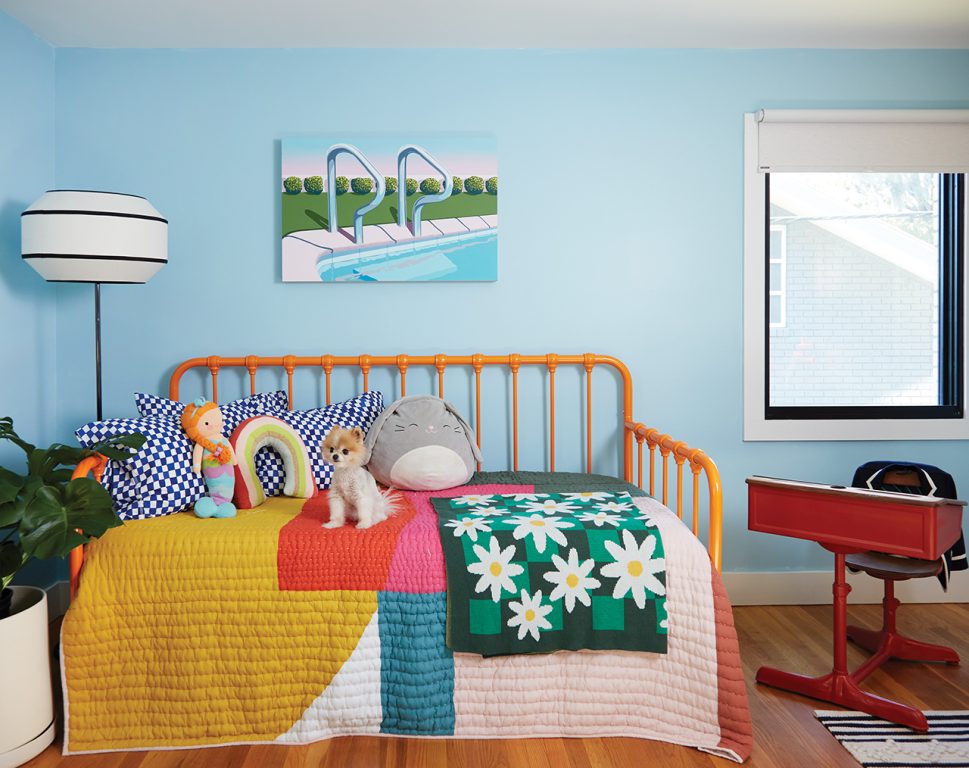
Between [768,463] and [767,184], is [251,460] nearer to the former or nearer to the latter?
[768,463]

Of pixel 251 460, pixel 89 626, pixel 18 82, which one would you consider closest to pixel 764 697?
pixel 251 460

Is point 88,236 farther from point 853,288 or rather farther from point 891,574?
point 853,288

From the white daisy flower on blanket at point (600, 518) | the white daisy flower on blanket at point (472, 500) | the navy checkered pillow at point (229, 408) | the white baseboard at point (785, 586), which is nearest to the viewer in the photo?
the white daisy flower on blanket at point (600, 518)

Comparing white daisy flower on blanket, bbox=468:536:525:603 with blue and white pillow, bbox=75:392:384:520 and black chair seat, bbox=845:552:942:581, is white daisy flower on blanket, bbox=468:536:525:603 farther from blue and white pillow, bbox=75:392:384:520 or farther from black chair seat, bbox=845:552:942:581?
black chair seat, bbox=845:552:942:581

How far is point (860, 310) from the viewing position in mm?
2979

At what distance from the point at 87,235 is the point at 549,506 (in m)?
1.50

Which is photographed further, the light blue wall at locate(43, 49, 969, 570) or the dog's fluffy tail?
the light blue wall at locate(43, 49, 969, 570)

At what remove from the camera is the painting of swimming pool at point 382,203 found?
2.79 metres

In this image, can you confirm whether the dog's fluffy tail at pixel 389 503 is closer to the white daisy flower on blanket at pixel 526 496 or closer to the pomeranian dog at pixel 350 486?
the pomeranian dog at pixel 350 486

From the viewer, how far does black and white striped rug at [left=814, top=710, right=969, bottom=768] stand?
181 centimetres

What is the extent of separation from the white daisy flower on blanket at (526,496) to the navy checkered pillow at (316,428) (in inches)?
21.9

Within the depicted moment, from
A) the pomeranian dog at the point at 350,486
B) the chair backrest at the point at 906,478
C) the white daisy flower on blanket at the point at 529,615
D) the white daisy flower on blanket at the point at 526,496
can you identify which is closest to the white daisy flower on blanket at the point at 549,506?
the white daisy flower on blanket at the point at 526,496

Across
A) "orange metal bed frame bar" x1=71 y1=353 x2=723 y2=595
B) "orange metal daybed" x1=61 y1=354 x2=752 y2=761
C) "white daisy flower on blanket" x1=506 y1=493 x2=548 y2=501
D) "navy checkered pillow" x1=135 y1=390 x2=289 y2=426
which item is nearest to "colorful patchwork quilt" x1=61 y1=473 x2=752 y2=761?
"orange metal daybed" x1=61 y1=354 x2=752 y2=761

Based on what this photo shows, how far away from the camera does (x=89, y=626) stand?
1.89 m
